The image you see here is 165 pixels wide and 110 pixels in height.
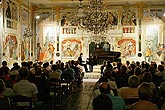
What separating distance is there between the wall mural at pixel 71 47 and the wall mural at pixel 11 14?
6.06 metres

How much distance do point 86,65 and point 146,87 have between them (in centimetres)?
1937

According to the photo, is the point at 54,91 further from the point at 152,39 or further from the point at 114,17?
the point at 152,39

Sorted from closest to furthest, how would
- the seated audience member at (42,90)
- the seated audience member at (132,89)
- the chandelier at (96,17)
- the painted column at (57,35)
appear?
the seated audience member at (132,89) < the seated audience member at (42,90) < the chandelier at (96,17) < the painted column at (57,35)

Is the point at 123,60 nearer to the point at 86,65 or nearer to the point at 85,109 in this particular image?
the point at 86,65

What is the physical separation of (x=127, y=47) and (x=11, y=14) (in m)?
10.7

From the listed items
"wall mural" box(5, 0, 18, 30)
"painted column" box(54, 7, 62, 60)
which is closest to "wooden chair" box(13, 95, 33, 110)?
"wall mural" box(5, 0, 18, 30)

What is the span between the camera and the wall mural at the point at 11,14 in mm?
20583

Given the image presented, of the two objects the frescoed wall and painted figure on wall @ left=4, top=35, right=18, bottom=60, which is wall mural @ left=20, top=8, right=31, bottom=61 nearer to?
painted figure on wall @ left=4, top=35, right=18, bottom=60

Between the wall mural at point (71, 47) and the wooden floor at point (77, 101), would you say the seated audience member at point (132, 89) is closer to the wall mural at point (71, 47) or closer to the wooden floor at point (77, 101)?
the wooden floor at point (77, 101)

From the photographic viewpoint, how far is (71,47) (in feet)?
89.3

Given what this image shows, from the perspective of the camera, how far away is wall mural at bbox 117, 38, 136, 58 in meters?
26.4

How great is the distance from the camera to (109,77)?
28.0ft

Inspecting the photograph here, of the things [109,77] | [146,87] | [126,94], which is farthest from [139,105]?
[109,77]

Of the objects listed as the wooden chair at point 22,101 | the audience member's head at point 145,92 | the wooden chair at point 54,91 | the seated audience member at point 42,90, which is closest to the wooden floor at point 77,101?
the wooden chair at point 54,91
